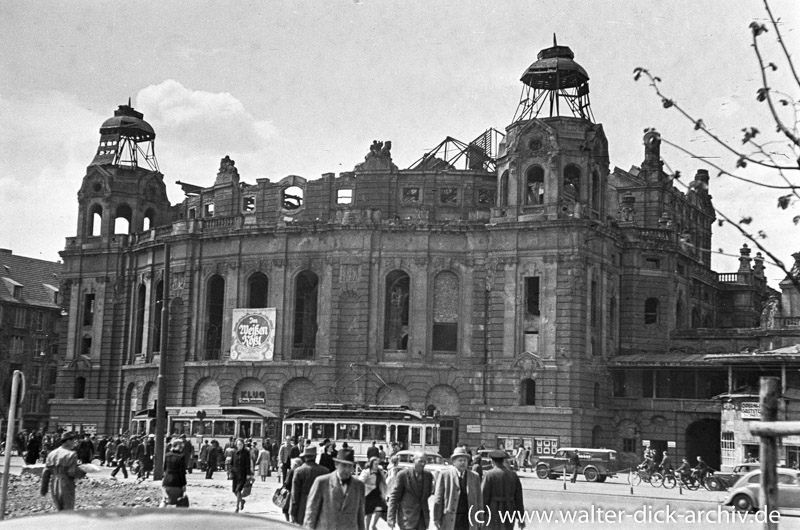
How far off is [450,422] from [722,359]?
14.5 meters

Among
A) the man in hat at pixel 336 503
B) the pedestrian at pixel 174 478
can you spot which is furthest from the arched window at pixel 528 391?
the man in hat at pixel 336 503

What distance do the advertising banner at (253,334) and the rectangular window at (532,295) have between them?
47.4 feet

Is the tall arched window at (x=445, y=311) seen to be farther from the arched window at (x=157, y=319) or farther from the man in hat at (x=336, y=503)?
the man in hat at (x=336, y=503)

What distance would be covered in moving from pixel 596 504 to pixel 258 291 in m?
36.4

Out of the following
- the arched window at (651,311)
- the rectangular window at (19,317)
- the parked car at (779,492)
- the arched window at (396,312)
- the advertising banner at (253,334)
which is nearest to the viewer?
the parked car at (779,492)

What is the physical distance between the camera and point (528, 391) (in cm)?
5719

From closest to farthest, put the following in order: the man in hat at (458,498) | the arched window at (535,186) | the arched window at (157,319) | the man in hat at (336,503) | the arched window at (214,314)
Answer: the man in hat at (336,503) → the man in hat at (458,498) → the arched window at (535,186) → the arched window at (214,314) → the arched window at (157,319)

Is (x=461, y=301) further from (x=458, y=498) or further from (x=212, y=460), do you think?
(x=458, y=498)

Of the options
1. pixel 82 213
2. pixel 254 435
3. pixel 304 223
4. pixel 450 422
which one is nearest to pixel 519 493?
pixel 254 435

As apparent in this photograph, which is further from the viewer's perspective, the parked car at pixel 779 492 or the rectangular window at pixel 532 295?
the rectangular window at pixel 532 295

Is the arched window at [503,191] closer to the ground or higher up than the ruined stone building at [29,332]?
higher up

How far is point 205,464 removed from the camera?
→ 1836 inches

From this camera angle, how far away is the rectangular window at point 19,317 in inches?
3305

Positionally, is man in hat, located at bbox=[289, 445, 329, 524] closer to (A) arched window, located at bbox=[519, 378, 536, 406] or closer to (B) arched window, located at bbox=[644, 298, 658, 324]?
(A) arched window, located at bbox=[519, 378, 536, 406]
